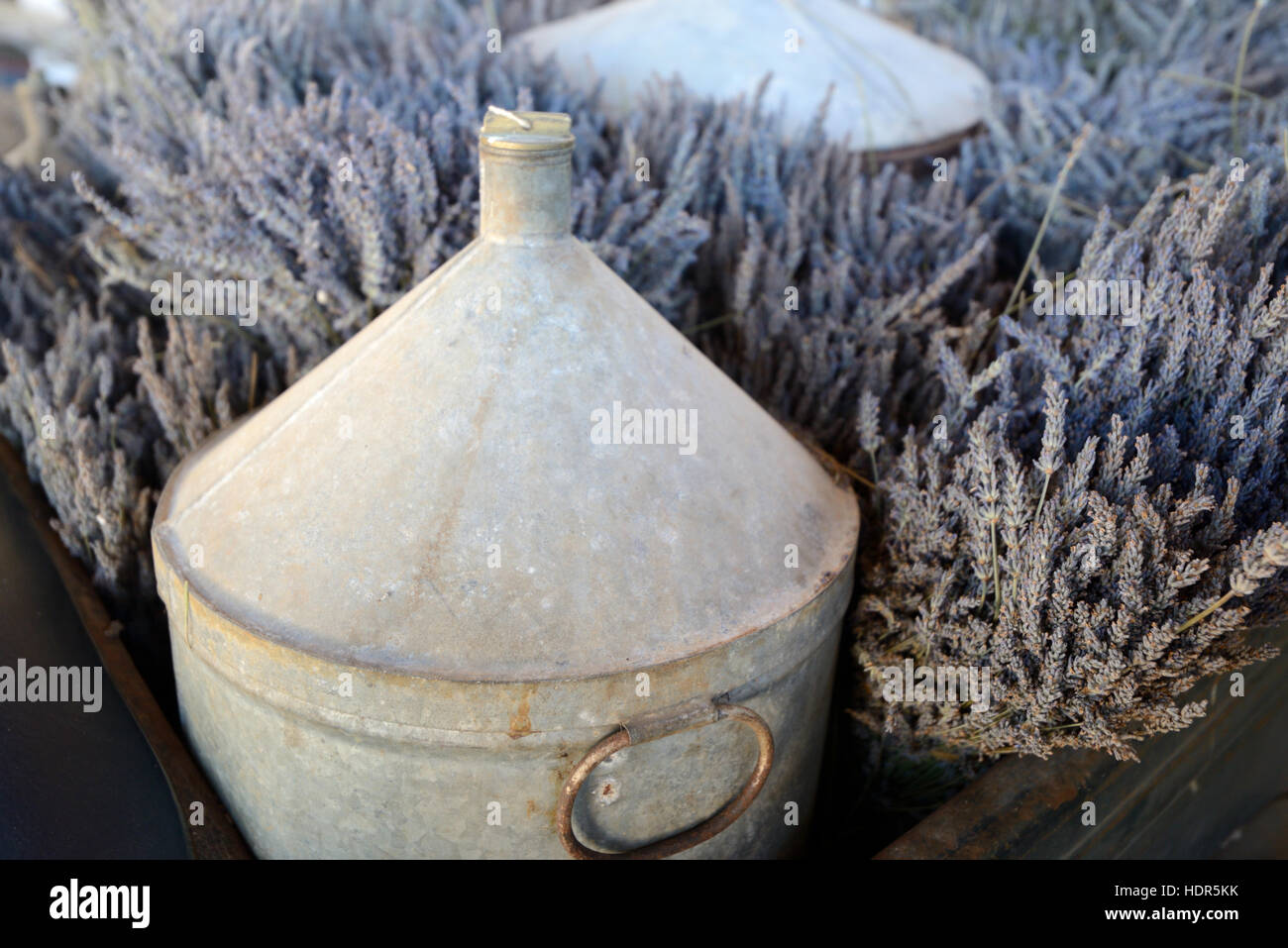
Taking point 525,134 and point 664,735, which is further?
point 525,134

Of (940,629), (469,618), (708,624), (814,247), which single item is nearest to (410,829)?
(469,618)

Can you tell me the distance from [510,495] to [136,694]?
901 millimetres

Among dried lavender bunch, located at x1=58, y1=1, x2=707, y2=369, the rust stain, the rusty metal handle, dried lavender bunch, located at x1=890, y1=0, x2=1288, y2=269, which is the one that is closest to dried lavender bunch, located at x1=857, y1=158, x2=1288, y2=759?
the rusty metal handle

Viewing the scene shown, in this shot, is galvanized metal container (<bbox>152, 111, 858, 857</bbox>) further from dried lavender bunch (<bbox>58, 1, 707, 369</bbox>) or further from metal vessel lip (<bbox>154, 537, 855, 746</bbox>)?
dried lavender bunch (<bbox>58, 1, 707, 369</bbox>)

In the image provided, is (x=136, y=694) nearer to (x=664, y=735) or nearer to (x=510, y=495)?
(x=510, y=495)

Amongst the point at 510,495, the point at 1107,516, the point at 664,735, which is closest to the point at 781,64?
the point at 1107,516

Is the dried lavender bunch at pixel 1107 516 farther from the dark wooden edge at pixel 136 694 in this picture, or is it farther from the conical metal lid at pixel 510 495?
the dark wooden edge at pixel 136 694

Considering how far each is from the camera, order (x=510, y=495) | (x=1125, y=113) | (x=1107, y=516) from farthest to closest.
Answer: (x=1125, y=113) < (x=1107, y=516) < (x=510, y=495)

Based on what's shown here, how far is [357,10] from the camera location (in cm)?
346

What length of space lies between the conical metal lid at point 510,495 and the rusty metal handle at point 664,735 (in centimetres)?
9

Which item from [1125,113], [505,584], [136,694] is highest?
[1125,113]

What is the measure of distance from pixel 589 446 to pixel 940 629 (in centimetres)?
→ 68

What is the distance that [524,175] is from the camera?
55.9 inches

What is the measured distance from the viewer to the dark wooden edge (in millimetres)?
1572
